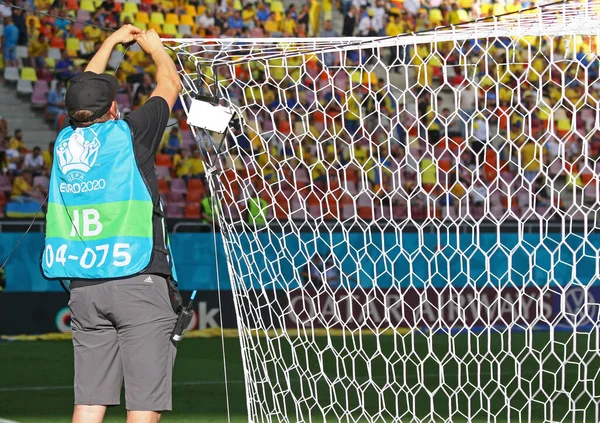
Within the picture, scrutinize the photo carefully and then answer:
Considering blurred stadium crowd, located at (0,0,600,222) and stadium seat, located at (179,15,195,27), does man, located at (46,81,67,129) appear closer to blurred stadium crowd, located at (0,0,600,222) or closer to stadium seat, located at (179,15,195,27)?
blurred stadium crowd, located at (0,0,600,222)

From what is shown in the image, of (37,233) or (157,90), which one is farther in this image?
(37,233)

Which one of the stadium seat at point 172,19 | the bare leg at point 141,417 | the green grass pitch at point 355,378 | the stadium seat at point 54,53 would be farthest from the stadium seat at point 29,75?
the bare leg at point 141,417

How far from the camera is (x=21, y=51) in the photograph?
47.6 feet

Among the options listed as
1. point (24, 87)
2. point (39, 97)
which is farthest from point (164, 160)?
point (24, 87)

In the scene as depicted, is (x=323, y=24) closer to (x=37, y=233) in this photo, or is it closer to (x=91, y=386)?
(x=37, y=233)

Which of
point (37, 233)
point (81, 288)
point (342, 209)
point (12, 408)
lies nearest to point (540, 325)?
point (342, 209)

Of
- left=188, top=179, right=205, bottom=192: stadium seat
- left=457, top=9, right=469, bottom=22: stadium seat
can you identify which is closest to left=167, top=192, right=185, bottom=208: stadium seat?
left=188, top=179, right=205, bottom=192: stadium seat

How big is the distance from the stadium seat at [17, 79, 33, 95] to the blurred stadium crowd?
0.6 inches

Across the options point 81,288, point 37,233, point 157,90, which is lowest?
point 37,233

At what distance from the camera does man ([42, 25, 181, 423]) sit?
11.8 ft

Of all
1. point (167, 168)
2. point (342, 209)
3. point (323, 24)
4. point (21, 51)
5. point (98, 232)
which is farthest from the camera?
point (323, 24)

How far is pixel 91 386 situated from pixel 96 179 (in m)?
0.78

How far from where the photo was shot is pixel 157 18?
52.3 ft

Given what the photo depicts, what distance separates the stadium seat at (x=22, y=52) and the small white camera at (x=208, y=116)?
35.3 ft
